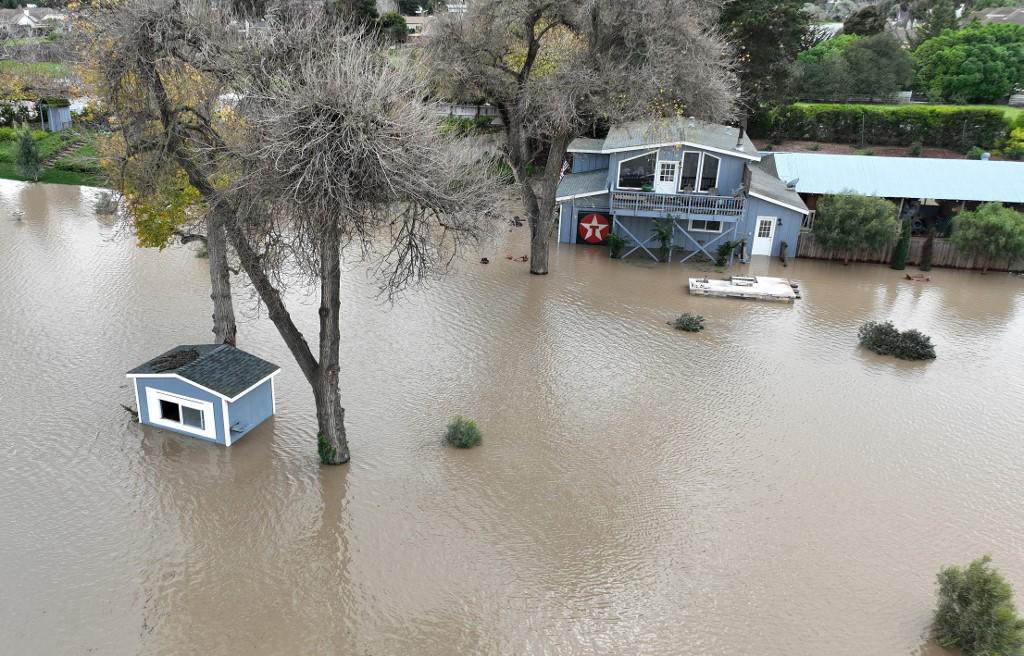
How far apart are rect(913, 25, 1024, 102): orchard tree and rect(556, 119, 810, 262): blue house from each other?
30.3 metres

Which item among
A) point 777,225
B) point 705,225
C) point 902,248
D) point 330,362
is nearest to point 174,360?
point 330,362

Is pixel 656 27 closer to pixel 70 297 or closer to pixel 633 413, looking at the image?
pixel 633 413

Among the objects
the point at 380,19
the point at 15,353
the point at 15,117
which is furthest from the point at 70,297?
the point at 380,19

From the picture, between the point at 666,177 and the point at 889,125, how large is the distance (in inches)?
957

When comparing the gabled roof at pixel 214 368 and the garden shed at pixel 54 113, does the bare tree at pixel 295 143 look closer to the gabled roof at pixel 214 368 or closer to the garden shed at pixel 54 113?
the gabled roof at pixel 214 368

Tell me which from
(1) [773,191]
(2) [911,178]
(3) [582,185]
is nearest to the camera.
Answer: (1) [773,191]

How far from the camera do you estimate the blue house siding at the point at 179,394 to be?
14.3 meters

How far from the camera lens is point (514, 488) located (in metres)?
13.7

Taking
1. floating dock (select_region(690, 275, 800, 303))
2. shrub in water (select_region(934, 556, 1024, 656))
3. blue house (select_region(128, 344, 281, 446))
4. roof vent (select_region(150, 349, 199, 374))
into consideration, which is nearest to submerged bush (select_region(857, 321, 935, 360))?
floating dock (select_region(690, 275, 800, 303))

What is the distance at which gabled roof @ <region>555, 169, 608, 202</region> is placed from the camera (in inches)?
1142

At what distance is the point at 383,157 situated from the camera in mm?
10883

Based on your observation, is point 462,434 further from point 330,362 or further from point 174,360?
point 174,360

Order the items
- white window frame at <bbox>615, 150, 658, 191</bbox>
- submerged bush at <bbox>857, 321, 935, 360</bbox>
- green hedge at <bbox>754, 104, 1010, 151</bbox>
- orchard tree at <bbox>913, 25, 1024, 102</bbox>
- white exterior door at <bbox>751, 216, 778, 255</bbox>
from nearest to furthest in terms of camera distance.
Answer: submerged bush at <bbox>857, 321, 935, 360</bbox> → white window frame at <bbox>615, 150, 658, 191</bbox> → white exterior door at <bbox>751, 216, 778, 255</bbox> → green hedge at <bbox>754, 104, 1010, 151</bbox> → orchard tree at <bbox>913, 25, 1024, 102</bbox>

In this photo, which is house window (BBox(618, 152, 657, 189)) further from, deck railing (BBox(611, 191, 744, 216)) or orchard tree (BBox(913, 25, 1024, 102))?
orchard tree (BBox(913, 25, 1024, 102))
